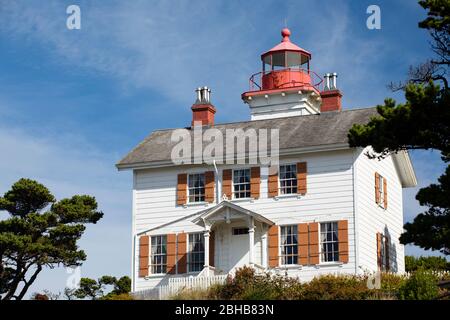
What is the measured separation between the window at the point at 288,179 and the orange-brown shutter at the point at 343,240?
2147 mm

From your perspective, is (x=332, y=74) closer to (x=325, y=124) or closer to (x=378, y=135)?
(x=325, y=124)

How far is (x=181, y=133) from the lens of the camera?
115 ft

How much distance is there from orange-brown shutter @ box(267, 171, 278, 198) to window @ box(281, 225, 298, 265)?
1248mm

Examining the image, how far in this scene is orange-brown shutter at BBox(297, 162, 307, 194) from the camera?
3088 cm

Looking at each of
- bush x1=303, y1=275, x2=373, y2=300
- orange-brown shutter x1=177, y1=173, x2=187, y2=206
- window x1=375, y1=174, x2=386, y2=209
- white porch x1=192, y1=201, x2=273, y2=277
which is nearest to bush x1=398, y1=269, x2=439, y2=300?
bush x1=303, y1=275, x2=373, y2=300

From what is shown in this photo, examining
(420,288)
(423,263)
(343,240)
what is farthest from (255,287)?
(423,263)

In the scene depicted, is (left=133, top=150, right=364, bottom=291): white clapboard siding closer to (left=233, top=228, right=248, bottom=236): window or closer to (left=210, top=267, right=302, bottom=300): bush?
(left=233, top=228, right=248, bottom=236): window

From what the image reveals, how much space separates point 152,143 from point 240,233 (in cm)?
547

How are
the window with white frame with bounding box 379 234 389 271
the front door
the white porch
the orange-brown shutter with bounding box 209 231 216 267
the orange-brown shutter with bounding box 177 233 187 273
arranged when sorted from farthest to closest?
the window with white frame with bounding box 379 234 389 271 → the orange-brown shutter with bounding box 177 233 187 273 → the orange-brown shutter with bounding box 209 231 216 267 → the front door → the white porch

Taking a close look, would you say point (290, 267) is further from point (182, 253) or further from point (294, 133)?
point (294, 133)

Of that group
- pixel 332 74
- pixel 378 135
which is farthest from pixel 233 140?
pixel 378 135

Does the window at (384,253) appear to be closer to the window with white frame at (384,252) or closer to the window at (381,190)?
the window with white frame at (384,252)

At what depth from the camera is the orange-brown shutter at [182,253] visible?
1257 inches

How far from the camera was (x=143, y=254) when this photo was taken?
1289 inches
